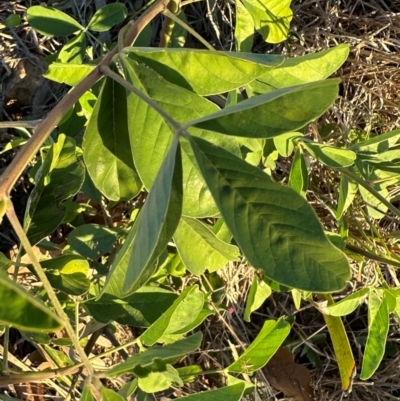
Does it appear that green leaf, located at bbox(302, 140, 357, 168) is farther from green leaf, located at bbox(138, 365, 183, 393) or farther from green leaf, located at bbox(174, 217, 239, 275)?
green leaf, located at bbox(138, 365, 183, 393)

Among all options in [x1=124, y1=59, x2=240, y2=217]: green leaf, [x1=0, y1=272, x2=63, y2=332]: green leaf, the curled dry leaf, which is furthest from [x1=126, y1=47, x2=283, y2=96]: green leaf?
the curled dry leaf

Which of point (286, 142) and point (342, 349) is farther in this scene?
point (342, 349)

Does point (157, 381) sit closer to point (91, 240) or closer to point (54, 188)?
point (54, 188)

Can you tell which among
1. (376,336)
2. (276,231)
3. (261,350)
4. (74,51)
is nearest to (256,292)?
(261,350)

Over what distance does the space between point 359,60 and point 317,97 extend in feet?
4.51

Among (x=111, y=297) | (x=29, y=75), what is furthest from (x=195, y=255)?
(x=29, y=75)

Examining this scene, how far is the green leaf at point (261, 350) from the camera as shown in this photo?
1.28 meters

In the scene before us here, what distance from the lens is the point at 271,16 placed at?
1379 millimetres

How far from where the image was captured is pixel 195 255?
112 centimetres

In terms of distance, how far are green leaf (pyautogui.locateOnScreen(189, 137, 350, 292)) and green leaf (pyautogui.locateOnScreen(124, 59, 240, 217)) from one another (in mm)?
182

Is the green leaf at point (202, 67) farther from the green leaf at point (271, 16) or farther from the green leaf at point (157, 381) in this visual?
the green leaf at point (271, 16)

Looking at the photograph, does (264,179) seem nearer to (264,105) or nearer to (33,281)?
(264,105)

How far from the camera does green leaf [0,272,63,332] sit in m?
0.52

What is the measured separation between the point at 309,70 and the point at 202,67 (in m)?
0.32
